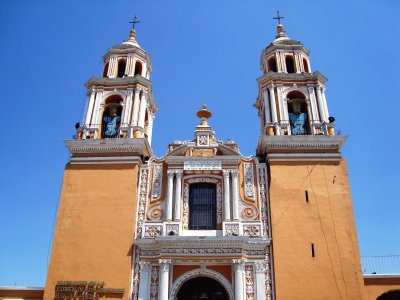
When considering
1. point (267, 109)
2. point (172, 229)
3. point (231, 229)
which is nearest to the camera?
point (231, 229)

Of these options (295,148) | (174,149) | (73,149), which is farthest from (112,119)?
(295,148)

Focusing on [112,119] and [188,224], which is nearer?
[188,224]

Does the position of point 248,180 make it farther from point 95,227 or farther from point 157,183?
point 95,227

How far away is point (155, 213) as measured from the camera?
1605cm

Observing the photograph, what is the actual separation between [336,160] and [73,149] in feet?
34.5

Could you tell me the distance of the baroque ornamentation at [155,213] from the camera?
16.0 metres

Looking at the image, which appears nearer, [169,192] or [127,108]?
[169,192]

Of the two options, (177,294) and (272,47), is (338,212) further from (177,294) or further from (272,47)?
(272,47)

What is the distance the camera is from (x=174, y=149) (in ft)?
56.4

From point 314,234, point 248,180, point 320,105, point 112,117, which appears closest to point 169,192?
point 248,180

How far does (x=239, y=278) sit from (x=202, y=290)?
1568 millimetres

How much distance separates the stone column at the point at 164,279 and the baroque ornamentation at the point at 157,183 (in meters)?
2.65

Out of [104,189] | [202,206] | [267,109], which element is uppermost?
[267,109]


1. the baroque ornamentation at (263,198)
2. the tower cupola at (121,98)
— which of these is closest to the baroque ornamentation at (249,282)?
the baroque ornamentation at (263,198)
